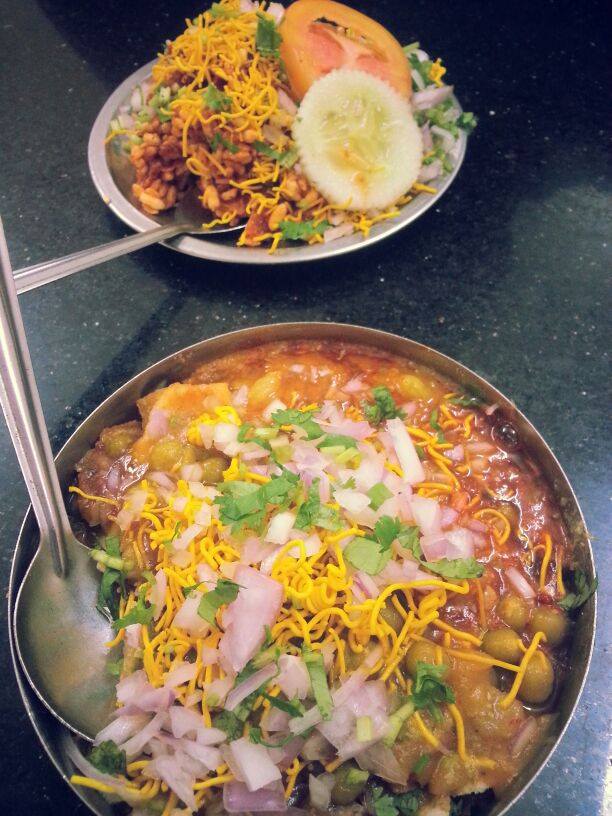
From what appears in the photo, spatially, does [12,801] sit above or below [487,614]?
below

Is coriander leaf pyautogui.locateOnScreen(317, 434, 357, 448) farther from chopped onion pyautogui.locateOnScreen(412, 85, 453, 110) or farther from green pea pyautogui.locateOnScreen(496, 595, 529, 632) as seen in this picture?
chopped onion pyautogui.locateOnScreen(412, 85, 453, 110)

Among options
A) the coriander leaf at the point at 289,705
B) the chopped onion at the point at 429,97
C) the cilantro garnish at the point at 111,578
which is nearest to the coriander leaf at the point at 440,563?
the coriander leaf at the point at 289,705

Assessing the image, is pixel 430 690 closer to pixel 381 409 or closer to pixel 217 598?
pixel 217 598

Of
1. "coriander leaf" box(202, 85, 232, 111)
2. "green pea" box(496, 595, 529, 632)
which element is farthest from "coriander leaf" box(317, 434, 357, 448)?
"coriander leaf" box(202, 85, 232, 111)

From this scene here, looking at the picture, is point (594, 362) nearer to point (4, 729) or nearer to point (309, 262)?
point (309, 262)

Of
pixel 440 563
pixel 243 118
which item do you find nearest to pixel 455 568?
pixel 440 563

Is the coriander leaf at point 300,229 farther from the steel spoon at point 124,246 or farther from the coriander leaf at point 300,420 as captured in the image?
the coriander leaf at point 300,420

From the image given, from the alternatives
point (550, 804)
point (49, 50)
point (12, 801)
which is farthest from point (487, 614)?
point (49, 50)
